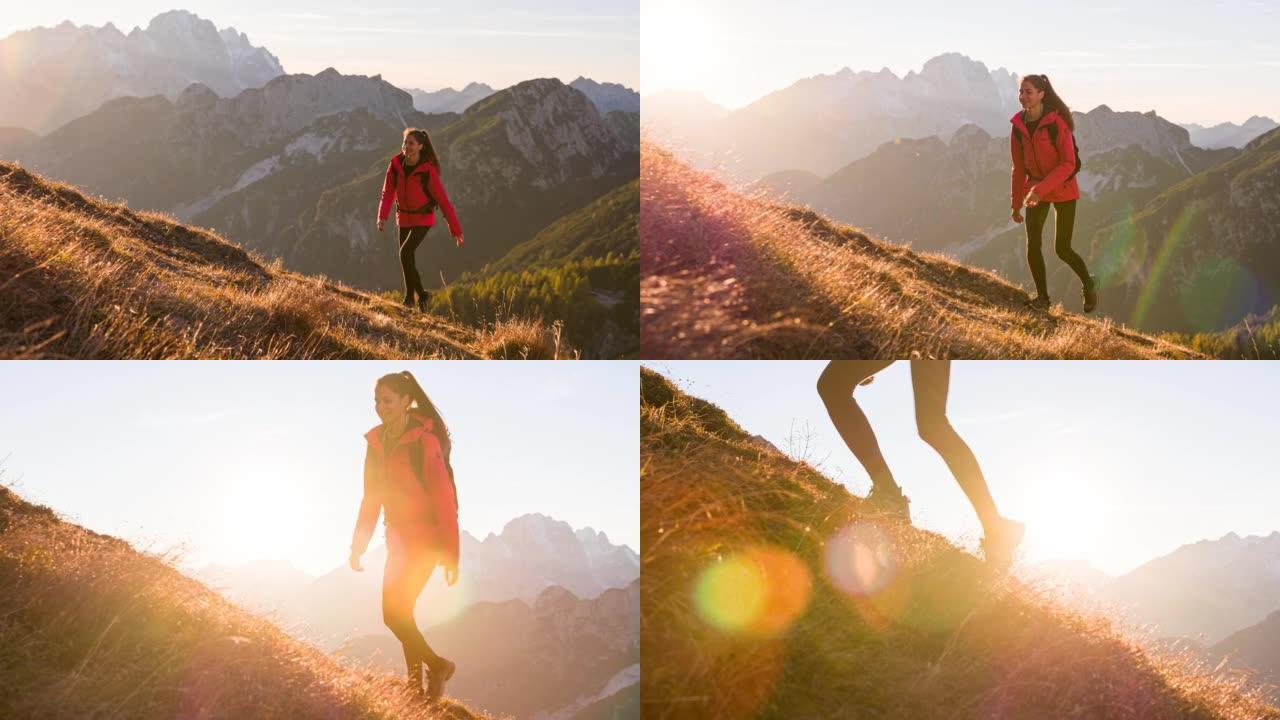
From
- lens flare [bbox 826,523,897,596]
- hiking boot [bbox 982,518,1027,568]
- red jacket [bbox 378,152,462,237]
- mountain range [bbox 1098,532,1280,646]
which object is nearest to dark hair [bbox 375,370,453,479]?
lens flare [bbox 826,523,897,596]

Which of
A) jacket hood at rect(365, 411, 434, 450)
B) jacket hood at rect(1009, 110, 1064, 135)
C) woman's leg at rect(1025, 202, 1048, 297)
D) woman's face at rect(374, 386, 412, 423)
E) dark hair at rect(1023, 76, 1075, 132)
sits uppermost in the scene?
dark hair at rect(1023, 76, 1075, 132)

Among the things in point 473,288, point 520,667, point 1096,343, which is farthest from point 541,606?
point 1096,343

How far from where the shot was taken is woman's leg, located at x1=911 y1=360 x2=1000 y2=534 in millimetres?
6531

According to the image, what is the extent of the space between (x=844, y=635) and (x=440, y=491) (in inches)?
143

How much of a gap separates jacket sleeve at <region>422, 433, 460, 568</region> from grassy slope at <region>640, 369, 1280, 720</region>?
6.26 ft

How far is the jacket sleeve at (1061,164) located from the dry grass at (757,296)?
226 cm

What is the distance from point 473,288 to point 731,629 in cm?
6236

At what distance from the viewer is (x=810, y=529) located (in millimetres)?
5484

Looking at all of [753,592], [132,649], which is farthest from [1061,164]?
[132,649]

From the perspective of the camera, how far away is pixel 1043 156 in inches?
482

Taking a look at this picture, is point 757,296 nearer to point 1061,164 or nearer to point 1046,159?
point 1061,164

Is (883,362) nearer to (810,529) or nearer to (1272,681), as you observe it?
(810,529)

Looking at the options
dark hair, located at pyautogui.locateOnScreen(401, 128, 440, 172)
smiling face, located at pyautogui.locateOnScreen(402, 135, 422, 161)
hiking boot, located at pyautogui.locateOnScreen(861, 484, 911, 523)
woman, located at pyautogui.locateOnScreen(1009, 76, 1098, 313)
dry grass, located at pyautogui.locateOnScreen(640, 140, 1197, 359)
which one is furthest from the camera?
dark hair, located at pyautogui.locateOnScreen(401, 128, 440, 172)

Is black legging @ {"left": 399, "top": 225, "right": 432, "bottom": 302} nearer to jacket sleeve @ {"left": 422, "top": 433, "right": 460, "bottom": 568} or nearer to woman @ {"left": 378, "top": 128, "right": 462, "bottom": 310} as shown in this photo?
woman @ {"left": 378, "top": 128, "right": 462, "bottom": 310}
